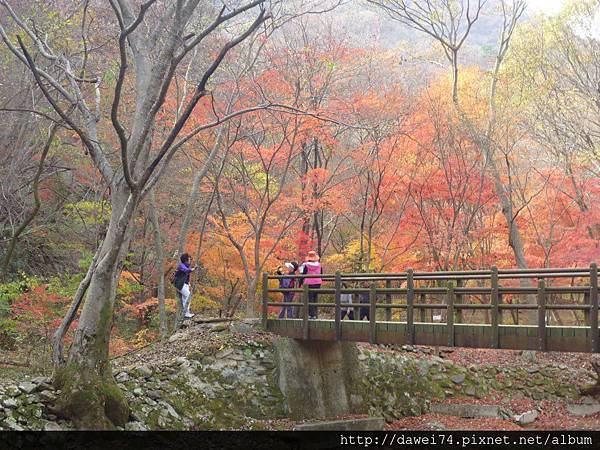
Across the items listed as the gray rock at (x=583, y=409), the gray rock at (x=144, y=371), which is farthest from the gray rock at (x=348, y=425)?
the gray rock at (x=583, y=409)

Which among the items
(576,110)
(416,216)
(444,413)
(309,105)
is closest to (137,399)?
(444,413)

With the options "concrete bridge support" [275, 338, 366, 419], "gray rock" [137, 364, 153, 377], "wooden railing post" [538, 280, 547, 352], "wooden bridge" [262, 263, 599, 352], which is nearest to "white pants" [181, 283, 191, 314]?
"wooden bridge" [262, 263, 599, 352]

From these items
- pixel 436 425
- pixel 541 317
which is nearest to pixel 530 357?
pixel 436 425

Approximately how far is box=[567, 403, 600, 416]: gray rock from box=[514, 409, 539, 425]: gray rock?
1351mm

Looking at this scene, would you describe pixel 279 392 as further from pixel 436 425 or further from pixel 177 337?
pixel 436 425

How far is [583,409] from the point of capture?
14445 millimetres

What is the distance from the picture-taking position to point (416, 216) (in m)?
18.6

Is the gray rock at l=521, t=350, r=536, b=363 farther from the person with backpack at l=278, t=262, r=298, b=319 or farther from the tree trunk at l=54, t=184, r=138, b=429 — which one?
the tree trunk at l=54, t=184, r=138, b=429

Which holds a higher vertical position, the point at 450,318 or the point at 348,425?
the point at 450,318

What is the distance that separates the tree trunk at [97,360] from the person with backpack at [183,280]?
404cm

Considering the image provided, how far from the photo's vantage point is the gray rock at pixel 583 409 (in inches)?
561

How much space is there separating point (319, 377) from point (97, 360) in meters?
5.58

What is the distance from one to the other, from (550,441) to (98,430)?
351 inches

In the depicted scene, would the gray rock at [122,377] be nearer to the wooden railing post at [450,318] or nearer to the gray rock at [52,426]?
the gray rock at [52,426]
